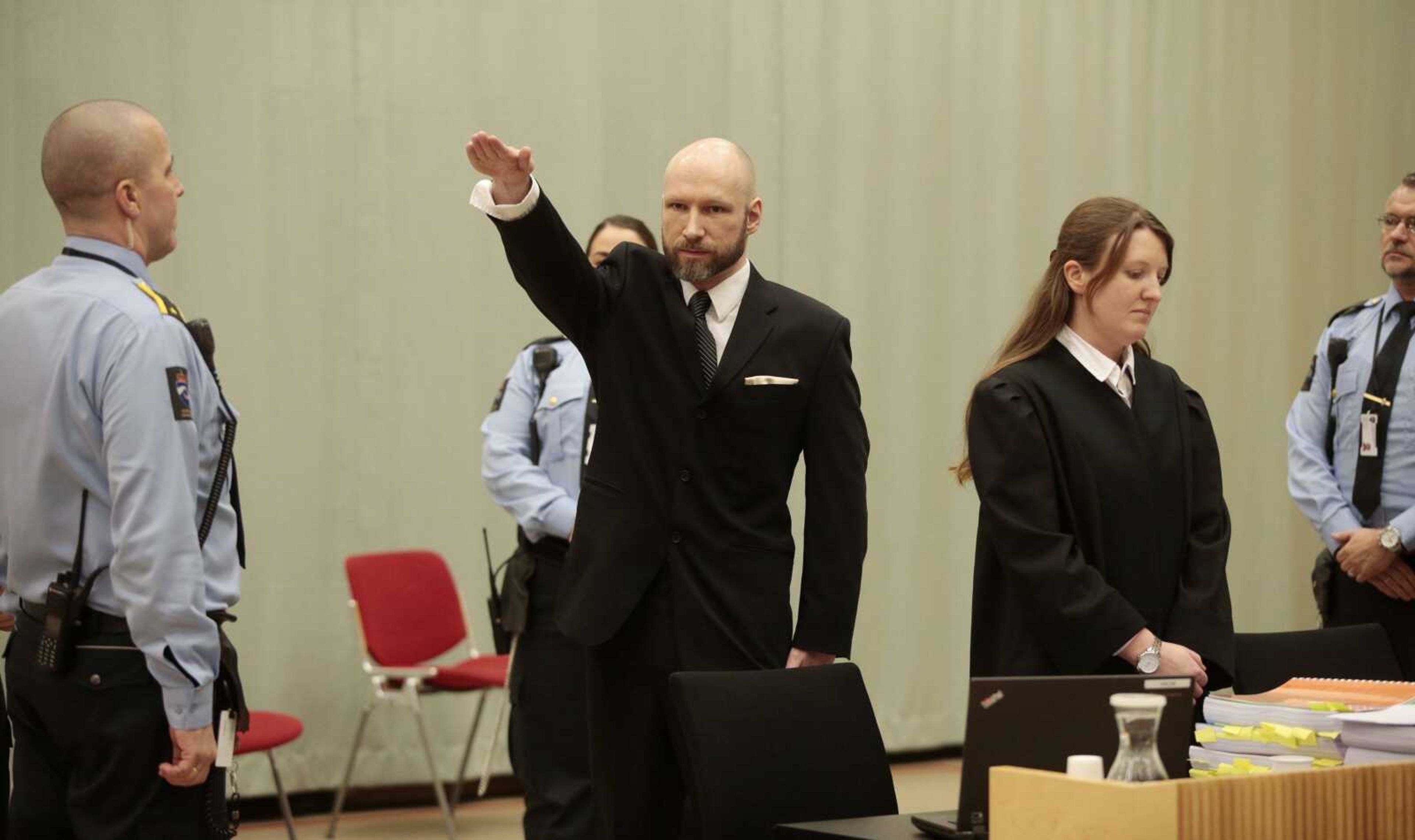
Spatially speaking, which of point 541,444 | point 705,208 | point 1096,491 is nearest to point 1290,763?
point 1096,491

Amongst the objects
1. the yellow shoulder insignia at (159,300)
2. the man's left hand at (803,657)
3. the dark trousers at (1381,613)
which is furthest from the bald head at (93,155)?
the dark trousers at (1381,613)

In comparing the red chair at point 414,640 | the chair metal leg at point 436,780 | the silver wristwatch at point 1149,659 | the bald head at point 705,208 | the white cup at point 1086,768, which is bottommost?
the chair metal leg at point 436,780

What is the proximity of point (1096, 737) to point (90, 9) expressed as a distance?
182 inches

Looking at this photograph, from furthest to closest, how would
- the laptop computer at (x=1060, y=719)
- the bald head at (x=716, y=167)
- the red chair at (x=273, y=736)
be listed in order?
the red chair at (x=273, y=736) < the bald head at (x=716, y=167) < the laptop computer at (x=1060, y=719)

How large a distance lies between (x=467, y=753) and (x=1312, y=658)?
3238 mm

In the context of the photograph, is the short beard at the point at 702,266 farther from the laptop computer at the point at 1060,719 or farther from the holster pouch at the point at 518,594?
the holster pouch at the point at 518,594

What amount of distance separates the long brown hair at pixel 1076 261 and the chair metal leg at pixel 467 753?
109 inches

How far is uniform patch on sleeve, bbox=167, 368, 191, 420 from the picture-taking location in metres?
2.50

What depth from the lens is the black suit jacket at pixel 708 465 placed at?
2.94 meters

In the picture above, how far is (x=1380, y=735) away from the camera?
1.99 meters

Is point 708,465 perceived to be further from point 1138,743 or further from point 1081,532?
point 1138,743

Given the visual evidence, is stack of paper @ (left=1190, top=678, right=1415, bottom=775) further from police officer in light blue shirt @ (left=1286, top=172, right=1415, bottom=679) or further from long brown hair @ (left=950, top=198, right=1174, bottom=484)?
police officer in light blue shirt @ (left=1286, top=172, right=1415, bottom=679)

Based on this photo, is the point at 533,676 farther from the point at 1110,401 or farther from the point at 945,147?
the point at 945,147

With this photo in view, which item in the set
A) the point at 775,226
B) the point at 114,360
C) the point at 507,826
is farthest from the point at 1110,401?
the point at 775,226
